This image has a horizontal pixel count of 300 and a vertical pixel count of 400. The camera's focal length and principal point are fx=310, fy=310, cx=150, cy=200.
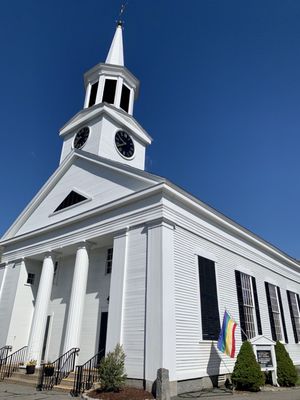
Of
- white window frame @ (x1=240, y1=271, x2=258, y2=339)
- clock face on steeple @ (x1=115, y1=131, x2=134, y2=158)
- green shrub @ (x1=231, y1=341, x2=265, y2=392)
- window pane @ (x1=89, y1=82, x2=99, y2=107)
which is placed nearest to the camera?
green shrub @ (x1=231, y1=341, x2=265, y2=392)

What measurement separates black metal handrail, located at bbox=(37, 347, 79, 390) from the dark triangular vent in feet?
23.3

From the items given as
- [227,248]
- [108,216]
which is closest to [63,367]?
[108,216]

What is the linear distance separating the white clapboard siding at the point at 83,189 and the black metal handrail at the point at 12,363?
6.55 m

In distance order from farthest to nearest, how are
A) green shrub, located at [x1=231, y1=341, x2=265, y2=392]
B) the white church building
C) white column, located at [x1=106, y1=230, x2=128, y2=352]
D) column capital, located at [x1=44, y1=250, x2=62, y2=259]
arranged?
column capital, located at [x1=44, y1=250, x2=62, y2=259] → white column, located at [x1=106, y1=230, x2=128, y2=352] → the white church building → green shrub, located at [x1=231, y1=341, x2=265, y2=392]

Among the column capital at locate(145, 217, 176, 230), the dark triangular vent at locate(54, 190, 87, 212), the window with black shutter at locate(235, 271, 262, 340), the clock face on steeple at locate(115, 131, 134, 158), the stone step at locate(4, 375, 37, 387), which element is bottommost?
the stone step at locate(4, 375, 37, 387)

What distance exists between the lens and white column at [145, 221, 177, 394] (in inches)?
386

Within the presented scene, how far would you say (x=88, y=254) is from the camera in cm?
1453

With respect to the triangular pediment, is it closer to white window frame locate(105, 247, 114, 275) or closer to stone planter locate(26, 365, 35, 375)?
white window frame locate(105, 247, 114, 275)

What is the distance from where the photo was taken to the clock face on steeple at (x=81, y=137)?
2026cm

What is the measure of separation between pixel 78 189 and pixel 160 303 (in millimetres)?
8497

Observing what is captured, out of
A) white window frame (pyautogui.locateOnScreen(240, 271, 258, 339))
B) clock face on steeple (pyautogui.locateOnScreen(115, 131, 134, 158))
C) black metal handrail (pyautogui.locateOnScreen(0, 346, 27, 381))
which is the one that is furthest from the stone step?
clock face on steeple (pyautogui.locateOnScreen(115, 131, 134, 158))

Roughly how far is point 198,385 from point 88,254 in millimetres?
7064

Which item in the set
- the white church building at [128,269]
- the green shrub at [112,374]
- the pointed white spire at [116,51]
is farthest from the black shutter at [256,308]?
the pointed white spire at [116,51]

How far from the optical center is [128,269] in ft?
39.6
